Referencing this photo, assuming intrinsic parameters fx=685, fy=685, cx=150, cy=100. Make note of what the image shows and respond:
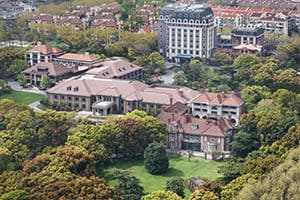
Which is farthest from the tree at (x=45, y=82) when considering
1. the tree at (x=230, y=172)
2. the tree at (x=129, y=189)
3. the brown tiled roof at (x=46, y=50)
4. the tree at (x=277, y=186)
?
the tree at (x=277, y=186)

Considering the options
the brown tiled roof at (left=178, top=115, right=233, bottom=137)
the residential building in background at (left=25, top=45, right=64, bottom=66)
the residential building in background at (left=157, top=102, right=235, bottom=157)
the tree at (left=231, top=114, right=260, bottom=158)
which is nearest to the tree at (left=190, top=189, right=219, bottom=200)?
the tree at (left=231, top=114, right=260, bottom=158)

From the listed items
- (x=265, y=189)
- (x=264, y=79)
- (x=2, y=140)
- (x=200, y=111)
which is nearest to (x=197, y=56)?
(x=264, y=79)

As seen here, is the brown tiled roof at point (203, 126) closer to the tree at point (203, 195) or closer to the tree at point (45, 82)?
the tree at point (203, 195)

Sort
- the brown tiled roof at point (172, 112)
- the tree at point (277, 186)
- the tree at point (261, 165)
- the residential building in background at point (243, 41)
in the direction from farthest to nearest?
the residential building in background at point (243, 41), the brown tiled roof at point (172, 112), the tree at point (261, 165), the tree at point (277, 186)

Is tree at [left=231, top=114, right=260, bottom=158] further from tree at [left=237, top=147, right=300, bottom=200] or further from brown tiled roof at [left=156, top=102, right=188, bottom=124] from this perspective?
tree at [left=237, top=147, right=300, bottom=200]

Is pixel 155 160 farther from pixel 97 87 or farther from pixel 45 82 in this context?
pixel 45 82

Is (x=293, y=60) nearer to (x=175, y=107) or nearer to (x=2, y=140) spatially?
(x=175, y=107)

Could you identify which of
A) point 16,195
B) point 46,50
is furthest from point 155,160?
point 46,50
